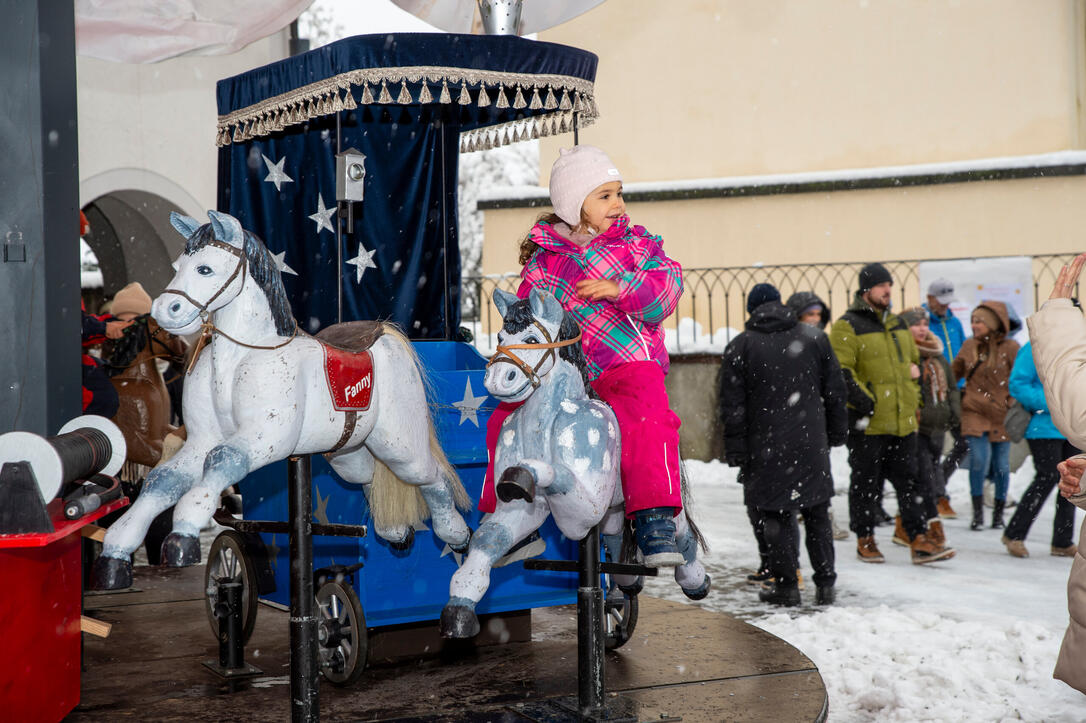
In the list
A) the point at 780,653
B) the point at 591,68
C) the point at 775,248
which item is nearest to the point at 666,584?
the point at 780,653

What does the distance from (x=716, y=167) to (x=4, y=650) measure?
41.6 feet

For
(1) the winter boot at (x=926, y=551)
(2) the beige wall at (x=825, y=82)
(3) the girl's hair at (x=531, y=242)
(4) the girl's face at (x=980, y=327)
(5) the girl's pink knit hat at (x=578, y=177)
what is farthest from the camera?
(2) the beige wall at (x=825, y=82)

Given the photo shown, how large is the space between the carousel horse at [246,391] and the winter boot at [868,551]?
496cm

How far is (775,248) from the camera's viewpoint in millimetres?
13945

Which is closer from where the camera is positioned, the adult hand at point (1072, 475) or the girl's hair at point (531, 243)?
the adult hand at point (1072, 475)

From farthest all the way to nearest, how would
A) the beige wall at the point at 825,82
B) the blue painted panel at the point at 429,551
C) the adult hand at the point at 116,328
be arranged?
the beige wall at the point at 825,82, the adult hand at the point at 116,328, the blue painted panel at the point at 429,551

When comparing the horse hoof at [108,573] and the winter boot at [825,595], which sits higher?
the horse hoof at [108,573]

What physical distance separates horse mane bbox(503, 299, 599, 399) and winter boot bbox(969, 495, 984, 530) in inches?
251

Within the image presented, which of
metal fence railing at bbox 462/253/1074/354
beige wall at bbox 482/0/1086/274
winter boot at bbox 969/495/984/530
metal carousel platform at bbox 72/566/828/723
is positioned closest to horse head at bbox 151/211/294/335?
metal carousel platform at bbox 72/566/828/723

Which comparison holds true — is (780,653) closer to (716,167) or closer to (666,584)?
(666,584)

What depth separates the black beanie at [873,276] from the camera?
23.4 ft

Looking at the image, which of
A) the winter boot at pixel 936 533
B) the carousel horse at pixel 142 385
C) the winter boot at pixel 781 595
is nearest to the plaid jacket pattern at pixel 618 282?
the winter boot at pixel 781 595

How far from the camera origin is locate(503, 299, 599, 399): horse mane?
300 centimetres

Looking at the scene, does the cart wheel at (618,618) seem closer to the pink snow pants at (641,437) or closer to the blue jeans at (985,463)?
the pink snow pants at (641,437)
